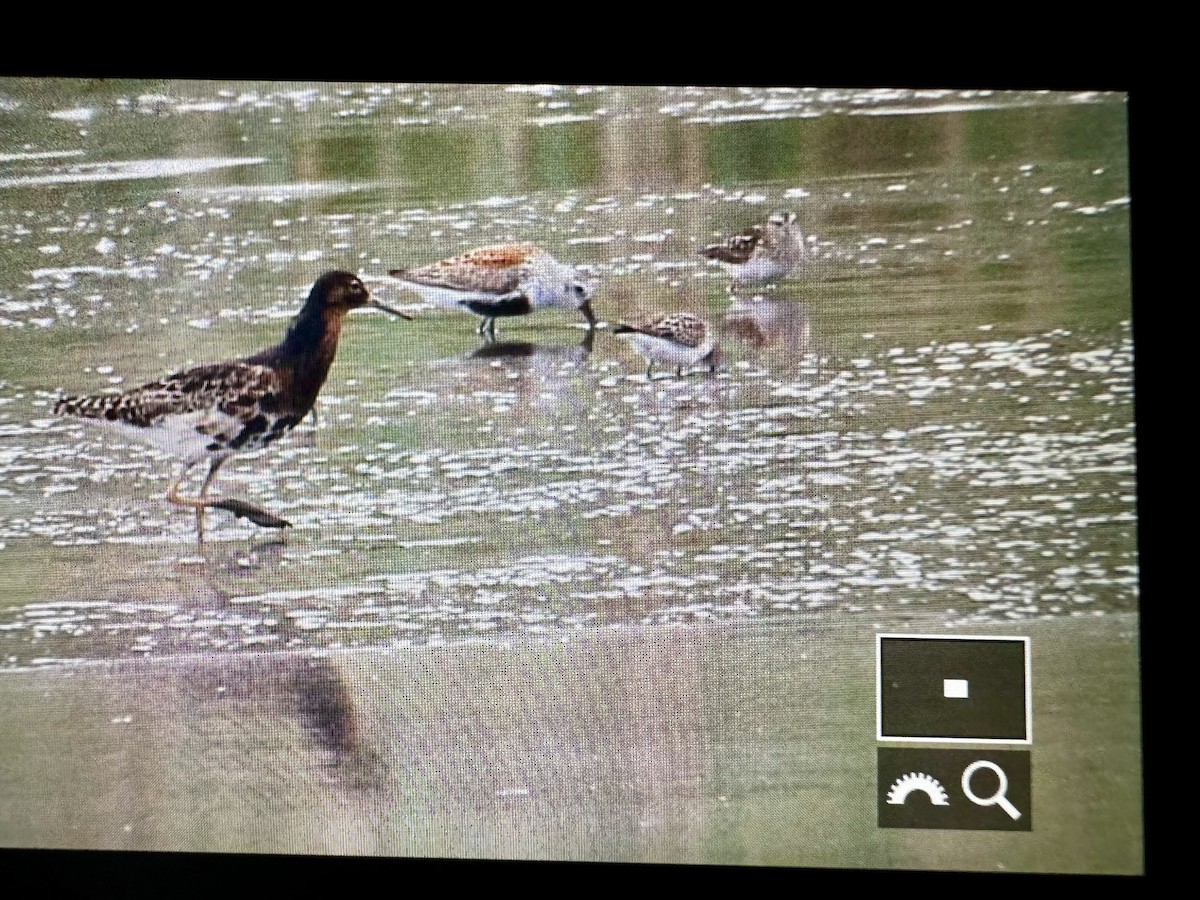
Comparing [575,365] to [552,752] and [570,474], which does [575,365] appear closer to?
[570,474]

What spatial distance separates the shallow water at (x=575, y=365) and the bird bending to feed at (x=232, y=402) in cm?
2

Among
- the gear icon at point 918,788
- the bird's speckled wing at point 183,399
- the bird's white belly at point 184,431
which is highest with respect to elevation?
the bird's speckled wing at point 183,399

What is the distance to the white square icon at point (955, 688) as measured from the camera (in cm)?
212

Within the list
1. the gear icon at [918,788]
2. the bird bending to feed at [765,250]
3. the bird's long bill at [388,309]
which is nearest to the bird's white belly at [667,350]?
the bird bending to feed at [765,250]

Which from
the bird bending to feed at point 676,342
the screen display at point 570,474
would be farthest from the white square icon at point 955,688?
the bird bending to feed at point 676,342

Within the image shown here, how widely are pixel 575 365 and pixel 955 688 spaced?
2.33 ft

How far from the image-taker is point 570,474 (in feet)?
7.07

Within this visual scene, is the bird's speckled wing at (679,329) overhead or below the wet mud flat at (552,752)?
overhead

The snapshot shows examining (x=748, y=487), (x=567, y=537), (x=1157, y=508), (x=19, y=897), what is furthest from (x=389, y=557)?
(x=1157, y=508)

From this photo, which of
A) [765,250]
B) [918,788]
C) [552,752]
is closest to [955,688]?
[918,788]

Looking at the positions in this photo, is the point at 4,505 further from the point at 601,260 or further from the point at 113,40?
the point at 601,260

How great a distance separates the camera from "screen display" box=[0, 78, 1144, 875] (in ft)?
6.97

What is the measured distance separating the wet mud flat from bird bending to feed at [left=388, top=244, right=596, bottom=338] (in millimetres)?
487

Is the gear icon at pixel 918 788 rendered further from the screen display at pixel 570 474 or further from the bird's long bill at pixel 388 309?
the bird's long bill at pixel 388 309
